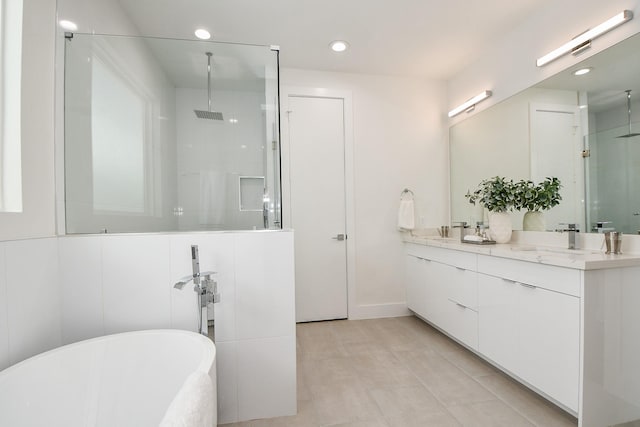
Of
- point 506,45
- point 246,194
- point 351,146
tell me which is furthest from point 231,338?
point 506,45

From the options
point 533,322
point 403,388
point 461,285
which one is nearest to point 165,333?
point 403,388

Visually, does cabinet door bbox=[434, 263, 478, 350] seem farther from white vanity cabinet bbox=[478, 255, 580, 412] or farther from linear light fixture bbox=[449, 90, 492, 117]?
linear light fixture bbox=[449, 90, 492, 117]

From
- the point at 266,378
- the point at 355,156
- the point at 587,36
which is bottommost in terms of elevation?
the point at 266,378

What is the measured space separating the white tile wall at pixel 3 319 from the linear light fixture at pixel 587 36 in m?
3.05

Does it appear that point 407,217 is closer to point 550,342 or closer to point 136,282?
point 550,342

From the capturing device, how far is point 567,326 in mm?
1345

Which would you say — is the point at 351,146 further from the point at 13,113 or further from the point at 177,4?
the point at 13,113

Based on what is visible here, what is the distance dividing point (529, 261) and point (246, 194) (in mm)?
1617

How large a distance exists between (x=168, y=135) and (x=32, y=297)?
1003 millimetres

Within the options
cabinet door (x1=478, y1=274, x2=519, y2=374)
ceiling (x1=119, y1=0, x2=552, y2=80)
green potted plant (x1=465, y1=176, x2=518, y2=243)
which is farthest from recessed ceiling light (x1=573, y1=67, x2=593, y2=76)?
cabinet door (x1=478, y1=274, x2=519, y2=374)

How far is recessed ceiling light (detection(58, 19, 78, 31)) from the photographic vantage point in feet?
4.61

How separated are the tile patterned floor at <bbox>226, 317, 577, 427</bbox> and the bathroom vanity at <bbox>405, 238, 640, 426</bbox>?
136 millimetres

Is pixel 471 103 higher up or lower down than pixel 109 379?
higher up

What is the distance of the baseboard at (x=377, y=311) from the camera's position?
115 inches
